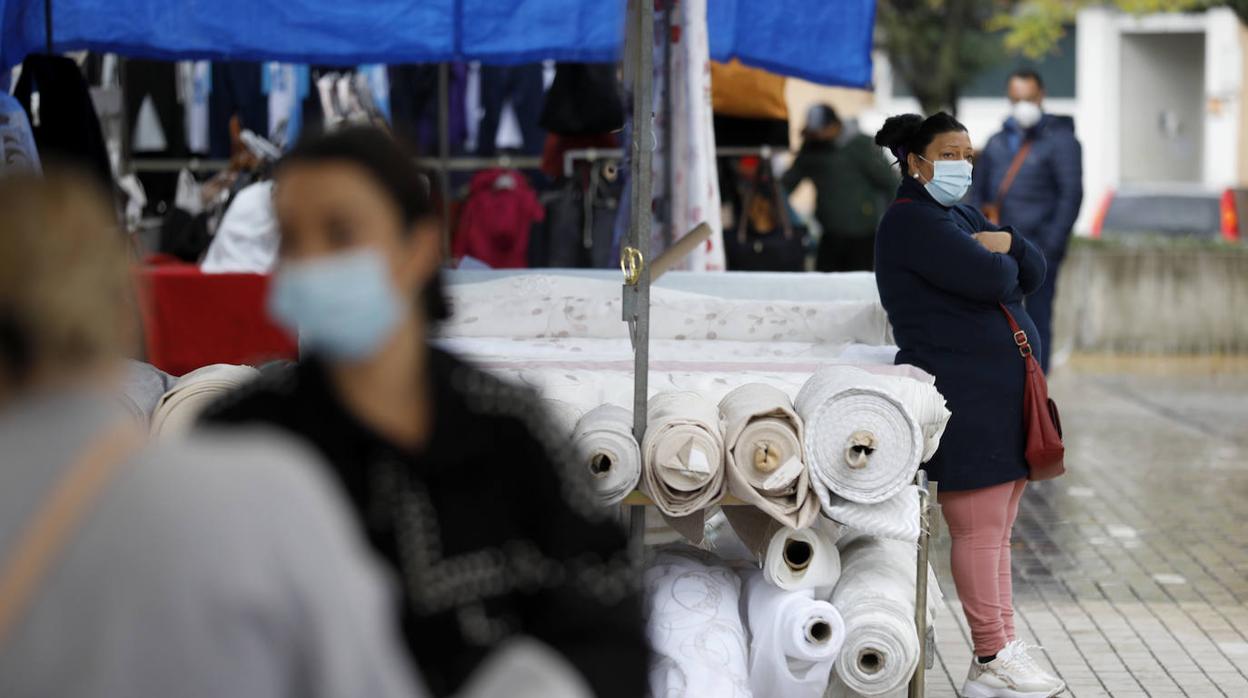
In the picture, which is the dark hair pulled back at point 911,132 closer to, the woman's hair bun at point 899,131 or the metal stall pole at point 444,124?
the woman's hair bun at point 899,131

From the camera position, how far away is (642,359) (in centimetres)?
476

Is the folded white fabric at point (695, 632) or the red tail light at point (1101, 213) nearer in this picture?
the folded white fabric at point (695, 632)

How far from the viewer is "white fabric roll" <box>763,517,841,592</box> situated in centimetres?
497

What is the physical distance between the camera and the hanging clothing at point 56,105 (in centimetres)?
764

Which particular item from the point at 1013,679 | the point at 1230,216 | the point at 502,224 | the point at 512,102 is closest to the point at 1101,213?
the point at 1230,216

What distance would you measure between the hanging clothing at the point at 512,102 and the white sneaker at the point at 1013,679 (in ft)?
22.4

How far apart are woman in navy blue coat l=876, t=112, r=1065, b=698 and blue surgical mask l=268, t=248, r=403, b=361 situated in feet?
11.7

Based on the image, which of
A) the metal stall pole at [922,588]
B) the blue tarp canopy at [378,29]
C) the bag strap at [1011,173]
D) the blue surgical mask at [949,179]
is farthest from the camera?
the bag strap at [1011,173]

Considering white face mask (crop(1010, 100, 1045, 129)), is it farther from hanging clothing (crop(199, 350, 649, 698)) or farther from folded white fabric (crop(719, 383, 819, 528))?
hanging clothing (crop(199, 350, 649, 698))

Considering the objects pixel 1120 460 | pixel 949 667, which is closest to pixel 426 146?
pixel 1120 460

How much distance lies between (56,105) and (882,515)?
4292mm

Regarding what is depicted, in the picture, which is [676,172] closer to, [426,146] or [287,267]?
[426,146]

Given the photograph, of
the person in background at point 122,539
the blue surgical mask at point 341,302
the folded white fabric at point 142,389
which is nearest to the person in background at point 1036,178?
the folded white fabric at point 142,389

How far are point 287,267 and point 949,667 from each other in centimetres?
445
